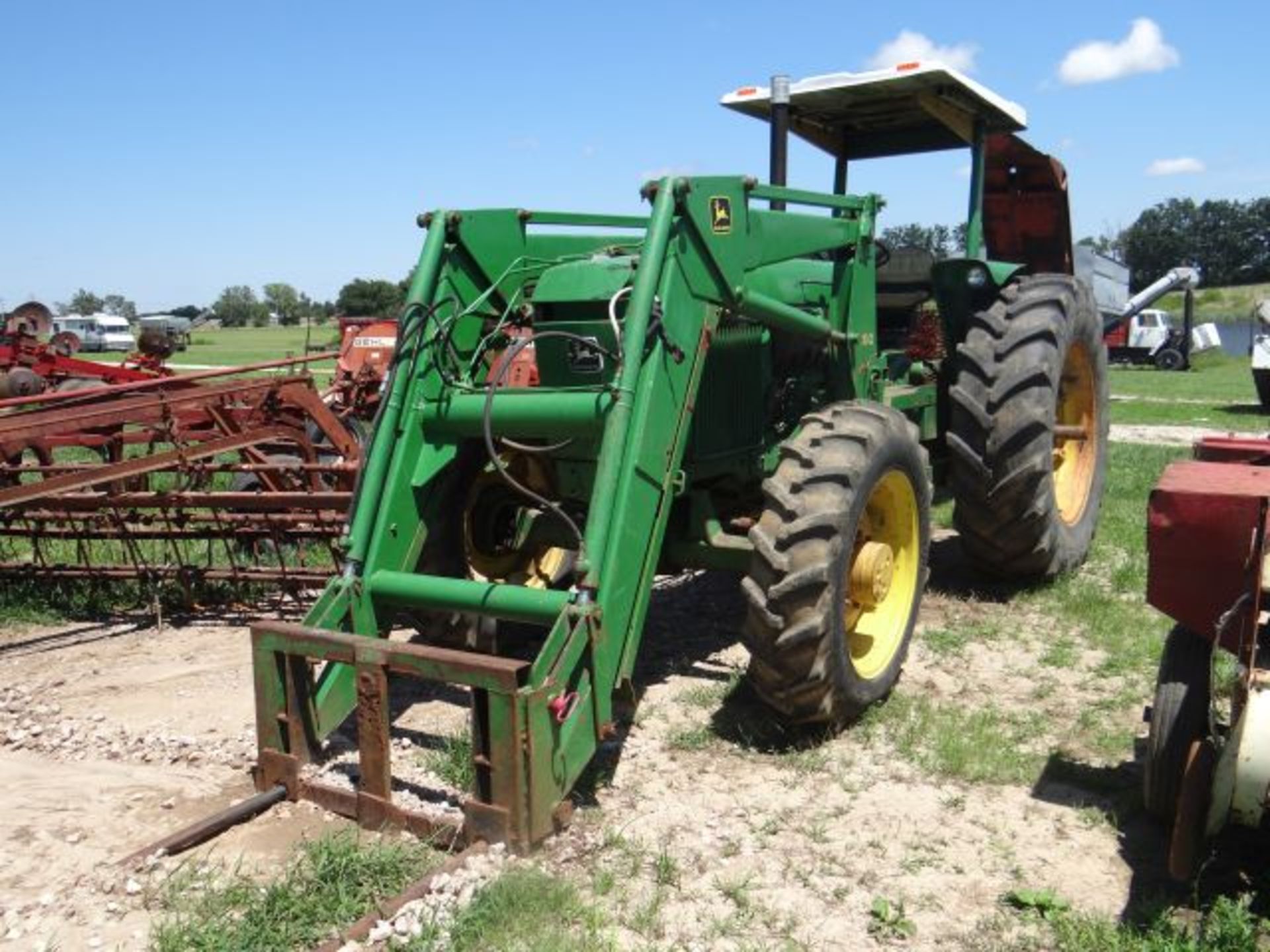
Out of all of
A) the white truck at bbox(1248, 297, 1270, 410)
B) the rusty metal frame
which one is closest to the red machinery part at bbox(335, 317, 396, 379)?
the rusty metal frame

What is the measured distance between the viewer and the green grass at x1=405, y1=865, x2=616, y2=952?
2764mm

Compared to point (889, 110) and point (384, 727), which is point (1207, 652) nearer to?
point (384, 727)

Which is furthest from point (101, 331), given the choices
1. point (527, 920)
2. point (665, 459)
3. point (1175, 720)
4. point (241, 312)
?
point (1175, 720)

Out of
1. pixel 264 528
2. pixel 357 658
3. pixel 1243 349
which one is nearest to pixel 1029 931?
pixel 357 658

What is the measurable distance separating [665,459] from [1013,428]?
86.9 inches

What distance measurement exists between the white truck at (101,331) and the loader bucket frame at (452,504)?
53.0m

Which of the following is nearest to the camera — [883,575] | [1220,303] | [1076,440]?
[883,575]

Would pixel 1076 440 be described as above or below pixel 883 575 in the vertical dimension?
above

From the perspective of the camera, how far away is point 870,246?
535cm

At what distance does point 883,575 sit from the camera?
435cm

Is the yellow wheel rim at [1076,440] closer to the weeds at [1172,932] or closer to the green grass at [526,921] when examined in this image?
the weeds at [1172,932]

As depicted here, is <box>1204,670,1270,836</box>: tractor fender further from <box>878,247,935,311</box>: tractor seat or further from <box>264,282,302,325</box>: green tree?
<box>264,282,302,325</box>: green tree

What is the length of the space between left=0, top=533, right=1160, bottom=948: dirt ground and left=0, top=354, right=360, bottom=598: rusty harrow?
3.18ft

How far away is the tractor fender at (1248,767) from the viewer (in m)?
2.62
